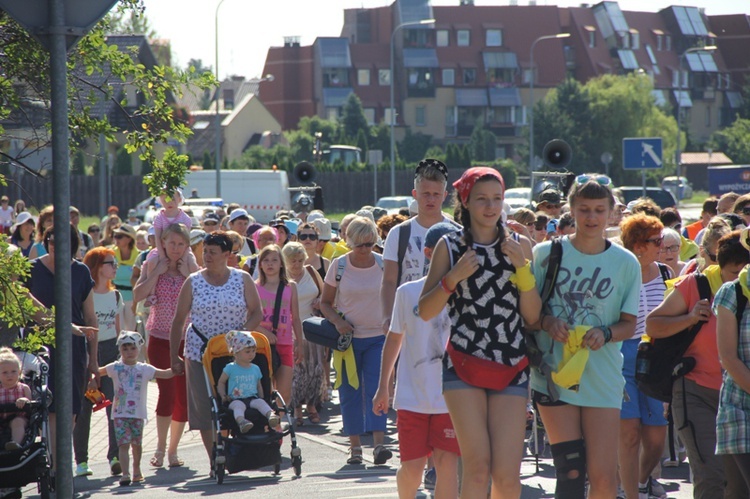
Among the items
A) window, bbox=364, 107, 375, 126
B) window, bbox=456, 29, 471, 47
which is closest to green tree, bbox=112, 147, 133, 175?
window, bbox=364, 107, 375, 126

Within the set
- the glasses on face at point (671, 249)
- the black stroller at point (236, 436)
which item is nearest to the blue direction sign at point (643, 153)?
the glasses on face at point (671, 249)

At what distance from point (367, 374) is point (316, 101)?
3674 inches

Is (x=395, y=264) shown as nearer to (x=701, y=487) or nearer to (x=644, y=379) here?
(x=644, y=379)

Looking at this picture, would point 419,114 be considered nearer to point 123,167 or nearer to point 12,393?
point 123,167

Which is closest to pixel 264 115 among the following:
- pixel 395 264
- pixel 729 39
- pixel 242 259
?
pixel 729 39

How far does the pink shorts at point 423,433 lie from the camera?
6.38 m

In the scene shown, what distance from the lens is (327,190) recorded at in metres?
67.4

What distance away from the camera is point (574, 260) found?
5.66 meters

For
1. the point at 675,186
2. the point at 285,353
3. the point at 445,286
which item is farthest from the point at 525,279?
the point at 675,186

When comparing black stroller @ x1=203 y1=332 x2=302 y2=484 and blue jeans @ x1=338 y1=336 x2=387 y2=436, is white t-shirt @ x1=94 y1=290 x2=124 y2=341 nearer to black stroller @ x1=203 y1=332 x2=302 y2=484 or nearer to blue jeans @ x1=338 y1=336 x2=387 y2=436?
black stroller @ x1=203 y1=332 x2=302 y2=484

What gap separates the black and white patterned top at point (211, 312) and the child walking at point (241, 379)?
0.31m

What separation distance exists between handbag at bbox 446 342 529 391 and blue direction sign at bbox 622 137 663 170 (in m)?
17.8

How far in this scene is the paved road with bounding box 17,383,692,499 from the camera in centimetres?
815

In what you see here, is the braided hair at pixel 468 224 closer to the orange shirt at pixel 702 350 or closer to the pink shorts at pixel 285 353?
the orange shirt at pixel 702 350
